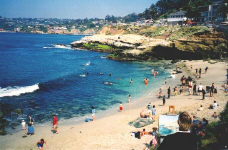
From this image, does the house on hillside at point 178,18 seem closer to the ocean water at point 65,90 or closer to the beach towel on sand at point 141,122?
the ocean water at point 65,90

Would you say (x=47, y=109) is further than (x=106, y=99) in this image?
No

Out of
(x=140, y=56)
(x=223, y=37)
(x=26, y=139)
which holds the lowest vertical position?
(x=26, y=139)

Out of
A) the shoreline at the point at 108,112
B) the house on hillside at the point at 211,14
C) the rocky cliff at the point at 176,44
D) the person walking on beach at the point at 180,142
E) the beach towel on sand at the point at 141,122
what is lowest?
the shoreline at the point at 108,112

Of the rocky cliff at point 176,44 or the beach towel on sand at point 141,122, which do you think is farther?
the rocky cliff at point 176,44

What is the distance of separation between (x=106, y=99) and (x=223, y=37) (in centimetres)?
3716

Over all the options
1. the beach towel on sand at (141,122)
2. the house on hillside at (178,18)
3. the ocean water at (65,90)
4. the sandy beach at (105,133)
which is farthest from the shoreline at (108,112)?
the house on hillside at (178,18)

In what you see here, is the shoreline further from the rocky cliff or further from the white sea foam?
the rocky cliff

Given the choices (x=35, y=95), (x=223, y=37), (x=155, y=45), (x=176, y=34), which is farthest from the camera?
(x=176, y=34)

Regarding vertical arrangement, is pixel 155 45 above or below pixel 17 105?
above

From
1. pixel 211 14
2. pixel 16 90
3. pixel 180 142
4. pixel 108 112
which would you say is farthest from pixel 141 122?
pixel 211 14

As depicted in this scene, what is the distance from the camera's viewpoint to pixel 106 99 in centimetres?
2772

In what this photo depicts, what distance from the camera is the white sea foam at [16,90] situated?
3025 centimetres

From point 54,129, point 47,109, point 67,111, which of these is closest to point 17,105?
point 47,109

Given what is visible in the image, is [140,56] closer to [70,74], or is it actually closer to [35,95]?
[70,74]
